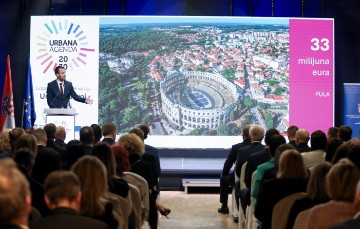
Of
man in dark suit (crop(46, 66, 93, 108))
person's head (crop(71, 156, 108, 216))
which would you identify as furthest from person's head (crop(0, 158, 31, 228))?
man in dark suit (crop(46, 66, 93, 108))

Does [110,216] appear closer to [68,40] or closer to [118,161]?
[118,161]

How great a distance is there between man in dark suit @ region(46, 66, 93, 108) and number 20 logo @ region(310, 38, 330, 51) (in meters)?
3.91

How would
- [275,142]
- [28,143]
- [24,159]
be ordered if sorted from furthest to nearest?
[275,142]
[28,143]
[24,159]

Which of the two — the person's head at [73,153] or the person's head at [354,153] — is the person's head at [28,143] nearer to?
the person's head at [73,153]

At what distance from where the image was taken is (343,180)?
3094 millimetres

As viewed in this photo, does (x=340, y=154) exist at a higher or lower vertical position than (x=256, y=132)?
lower

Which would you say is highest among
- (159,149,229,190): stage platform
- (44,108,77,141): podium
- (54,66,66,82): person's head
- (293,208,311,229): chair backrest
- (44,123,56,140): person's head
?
(54,66,66,82): person's head

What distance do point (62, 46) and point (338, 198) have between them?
26.2 feet

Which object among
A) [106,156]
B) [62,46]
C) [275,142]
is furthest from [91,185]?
[62,46]

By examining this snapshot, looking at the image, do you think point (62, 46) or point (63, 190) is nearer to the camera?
point (63, 190)

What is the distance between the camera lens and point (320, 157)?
5758mm

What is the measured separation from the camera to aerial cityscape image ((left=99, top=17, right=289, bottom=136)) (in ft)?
34.5

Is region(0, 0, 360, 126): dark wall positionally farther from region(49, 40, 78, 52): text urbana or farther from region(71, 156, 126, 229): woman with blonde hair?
region(71, 156, 126, 229): woman with blonde hair

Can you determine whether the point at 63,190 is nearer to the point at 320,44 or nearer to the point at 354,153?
the point at 354,153
